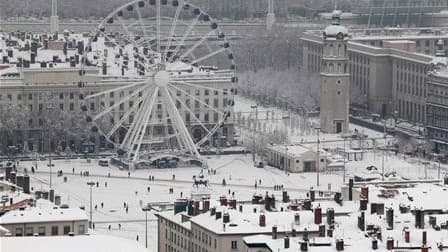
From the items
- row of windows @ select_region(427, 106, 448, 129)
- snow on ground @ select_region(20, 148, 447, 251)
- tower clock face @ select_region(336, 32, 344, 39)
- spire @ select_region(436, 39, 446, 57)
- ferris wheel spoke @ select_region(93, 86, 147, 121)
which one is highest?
tower clock face @ select_region(336, 32, 344, 39)

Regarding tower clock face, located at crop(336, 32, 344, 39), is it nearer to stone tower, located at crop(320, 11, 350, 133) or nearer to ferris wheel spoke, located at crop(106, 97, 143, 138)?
stone tower, located at crop(320, 11, 350, 133)

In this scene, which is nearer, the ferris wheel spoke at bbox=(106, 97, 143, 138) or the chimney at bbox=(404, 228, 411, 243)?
the chimney at bbox=(404, 228, 411, 243)

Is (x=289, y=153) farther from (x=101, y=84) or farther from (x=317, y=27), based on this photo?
(x=317, y=27)

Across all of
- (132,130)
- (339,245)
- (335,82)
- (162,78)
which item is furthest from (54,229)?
(335,82)

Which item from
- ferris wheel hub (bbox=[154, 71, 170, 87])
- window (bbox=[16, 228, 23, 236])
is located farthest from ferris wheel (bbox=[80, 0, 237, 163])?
window (bbox=[16, 228, 23, 236])

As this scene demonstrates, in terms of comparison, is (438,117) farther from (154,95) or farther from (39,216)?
(39,216)

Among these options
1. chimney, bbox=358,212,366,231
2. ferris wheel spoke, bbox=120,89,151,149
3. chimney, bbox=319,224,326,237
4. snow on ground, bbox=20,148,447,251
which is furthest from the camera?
ferris wheel spoke, bbox=120,89,151,149
